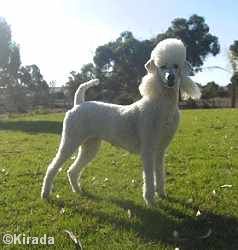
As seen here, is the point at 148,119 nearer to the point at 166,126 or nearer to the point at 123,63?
the point at 166,126

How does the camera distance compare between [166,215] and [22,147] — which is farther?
[22,147]

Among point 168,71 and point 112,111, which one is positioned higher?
point 168,71

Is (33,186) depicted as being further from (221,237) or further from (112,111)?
(221,237)

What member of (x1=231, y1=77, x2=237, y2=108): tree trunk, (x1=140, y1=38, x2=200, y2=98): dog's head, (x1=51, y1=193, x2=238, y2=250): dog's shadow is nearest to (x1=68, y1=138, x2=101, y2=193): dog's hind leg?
(x1=51, y1=193, x2=238, y2=250): dog's shadow

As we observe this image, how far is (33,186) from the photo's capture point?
775cm

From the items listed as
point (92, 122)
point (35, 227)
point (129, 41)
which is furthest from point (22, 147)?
point (129, 41)

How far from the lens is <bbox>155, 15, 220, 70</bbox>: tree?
55.5 metres

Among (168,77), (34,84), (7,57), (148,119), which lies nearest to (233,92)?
(34,84)

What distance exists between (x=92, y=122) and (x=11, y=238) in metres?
2.18

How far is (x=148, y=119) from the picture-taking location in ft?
20.2

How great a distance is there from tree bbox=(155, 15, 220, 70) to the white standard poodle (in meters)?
49.3

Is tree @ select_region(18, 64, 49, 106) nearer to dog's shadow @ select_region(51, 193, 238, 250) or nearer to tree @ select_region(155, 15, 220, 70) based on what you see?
tree @ select_region(155, 15, 220, 70)

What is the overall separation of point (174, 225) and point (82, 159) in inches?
90.4

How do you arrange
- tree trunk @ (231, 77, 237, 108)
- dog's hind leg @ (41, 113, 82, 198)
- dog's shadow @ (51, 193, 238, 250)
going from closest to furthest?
dog's shadow @ (51, 193, 238, 250) → dog's hind leg @ (41, 113, 82, 198) → tree trunk @ (231, 77, 237, 108)
